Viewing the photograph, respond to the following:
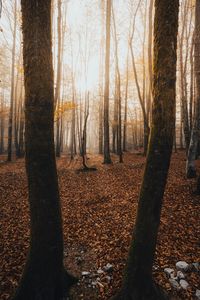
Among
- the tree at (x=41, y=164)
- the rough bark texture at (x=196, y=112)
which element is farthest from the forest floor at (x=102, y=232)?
the rough bark texture at (x=196, y=112)

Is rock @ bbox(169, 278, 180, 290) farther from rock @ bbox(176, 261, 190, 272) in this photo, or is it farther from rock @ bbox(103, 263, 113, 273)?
rock @ bbox(103, 263, 113, 273)

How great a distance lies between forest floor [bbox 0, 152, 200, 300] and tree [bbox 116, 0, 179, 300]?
0.69 meters

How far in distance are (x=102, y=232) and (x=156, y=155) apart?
134 inches

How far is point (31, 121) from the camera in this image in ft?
9.68

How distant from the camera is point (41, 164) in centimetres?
301

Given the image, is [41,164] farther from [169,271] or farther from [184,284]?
[184,284]

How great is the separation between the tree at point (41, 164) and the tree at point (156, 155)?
4.07ft

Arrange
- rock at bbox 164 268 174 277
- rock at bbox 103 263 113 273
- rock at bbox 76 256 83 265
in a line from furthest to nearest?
rock at bbox 76 256 83 265 < rock at bbox 103 263 113 273 < rock at bbox 164 268 174 277

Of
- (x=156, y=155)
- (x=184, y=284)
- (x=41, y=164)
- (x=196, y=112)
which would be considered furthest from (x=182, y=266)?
(x=196, y=112)

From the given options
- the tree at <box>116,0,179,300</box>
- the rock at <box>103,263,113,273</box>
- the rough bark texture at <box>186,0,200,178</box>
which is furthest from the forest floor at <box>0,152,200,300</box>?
the rough bark texture at <box>186,0,200,178</box>

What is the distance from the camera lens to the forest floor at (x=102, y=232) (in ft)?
11.8

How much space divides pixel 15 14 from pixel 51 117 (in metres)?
16.5

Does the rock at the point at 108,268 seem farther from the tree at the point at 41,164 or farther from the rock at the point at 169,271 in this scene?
the rock at the point at 169,271

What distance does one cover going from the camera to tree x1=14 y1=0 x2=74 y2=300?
2850mm
